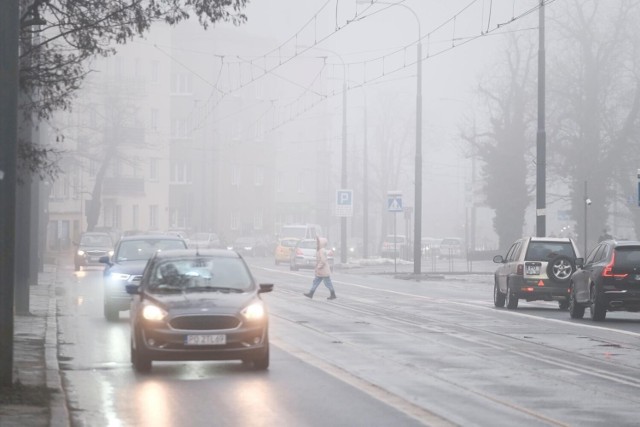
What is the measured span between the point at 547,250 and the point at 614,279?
5.39 metres

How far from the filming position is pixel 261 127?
127188mm

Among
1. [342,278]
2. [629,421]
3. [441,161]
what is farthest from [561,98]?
[441,161]

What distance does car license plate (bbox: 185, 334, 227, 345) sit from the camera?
16344 mm

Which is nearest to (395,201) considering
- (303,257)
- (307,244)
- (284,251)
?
(303,257)

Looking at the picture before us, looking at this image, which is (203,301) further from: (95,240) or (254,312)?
(95,240)

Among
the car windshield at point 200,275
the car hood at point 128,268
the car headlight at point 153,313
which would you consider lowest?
the car headlight at point 153,313

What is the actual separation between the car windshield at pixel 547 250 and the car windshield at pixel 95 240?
3132 centimetres

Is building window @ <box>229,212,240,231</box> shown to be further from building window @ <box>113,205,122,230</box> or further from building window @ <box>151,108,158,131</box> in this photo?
building window @ <box>113,205,122,230</box>

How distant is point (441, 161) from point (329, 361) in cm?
16979

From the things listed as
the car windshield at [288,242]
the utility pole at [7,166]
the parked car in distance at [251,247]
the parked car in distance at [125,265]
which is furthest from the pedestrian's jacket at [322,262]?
the parked car in distance at [251,247]

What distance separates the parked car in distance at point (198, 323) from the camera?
16.4 metres

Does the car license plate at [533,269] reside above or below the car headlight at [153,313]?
above

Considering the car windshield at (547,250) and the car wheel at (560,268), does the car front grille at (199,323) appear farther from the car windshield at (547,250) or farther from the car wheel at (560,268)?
the car windshield at (547,250)

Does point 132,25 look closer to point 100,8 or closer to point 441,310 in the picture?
point 100,8
